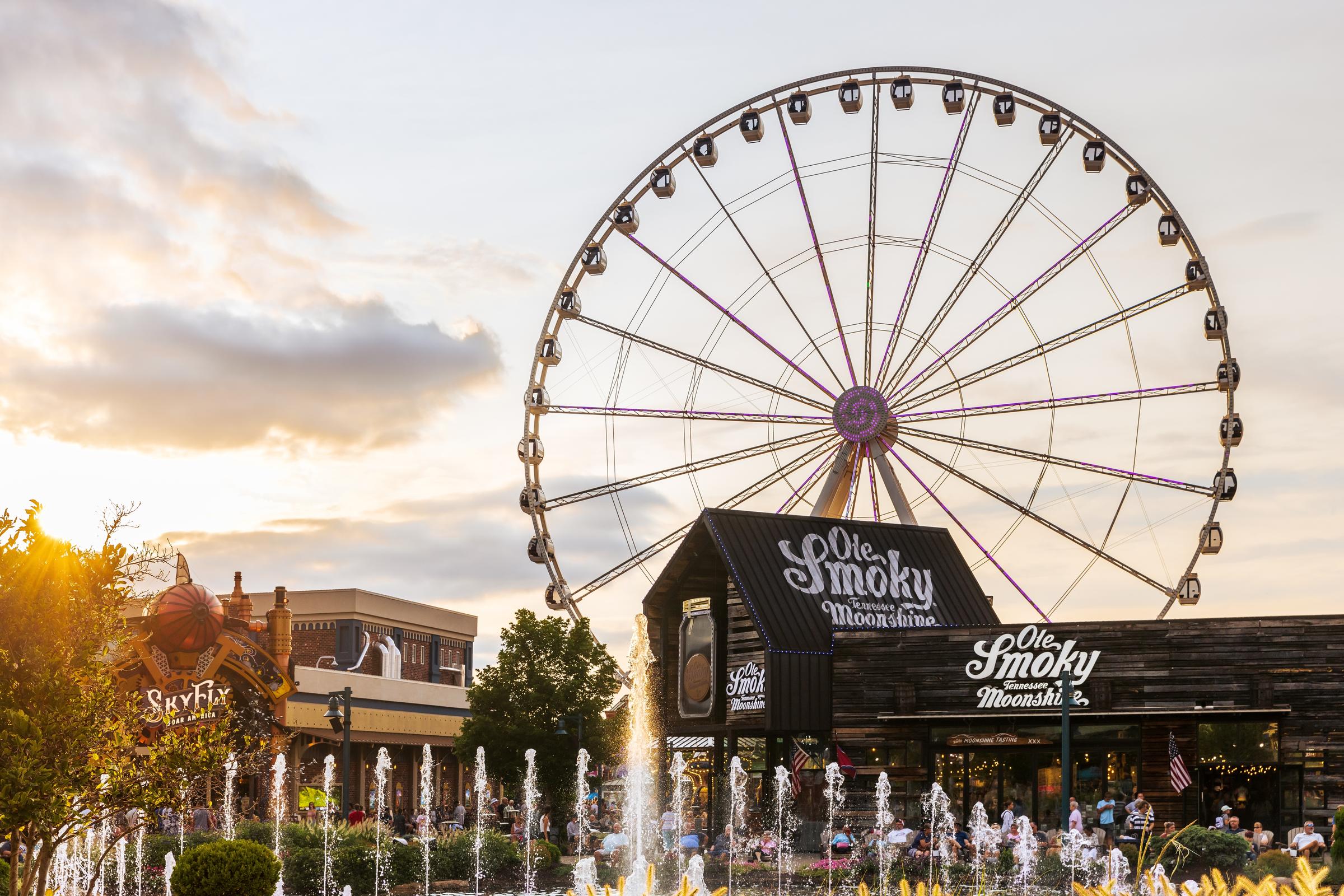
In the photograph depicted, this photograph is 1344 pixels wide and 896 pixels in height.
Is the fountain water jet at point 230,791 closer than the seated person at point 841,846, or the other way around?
the seated person at point 841,846

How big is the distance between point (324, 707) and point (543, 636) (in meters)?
9.42

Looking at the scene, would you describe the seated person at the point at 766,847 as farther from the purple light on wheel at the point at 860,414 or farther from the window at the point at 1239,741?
the purple light on wheel at the point at 860,414

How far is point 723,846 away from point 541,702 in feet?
63.0

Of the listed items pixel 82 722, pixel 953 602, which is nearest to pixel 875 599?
pixel 953 602

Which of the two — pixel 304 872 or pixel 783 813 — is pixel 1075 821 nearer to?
pixel 783 813

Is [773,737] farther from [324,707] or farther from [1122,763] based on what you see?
[324,707]

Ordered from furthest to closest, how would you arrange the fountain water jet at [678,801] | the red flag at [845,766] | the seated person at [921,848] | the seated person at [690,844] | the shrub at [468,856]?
the red flag at [845,766], the seated person at [690,844], the fountain water jet at [678,801], the shrub at [468,856], the seated person at [921,848]

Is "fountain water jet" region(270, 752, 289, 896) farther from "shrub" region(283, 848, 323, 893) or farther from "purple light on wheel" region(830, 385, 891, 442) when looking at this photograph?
"purple light on wheel" region(830, 385, 891, 442)

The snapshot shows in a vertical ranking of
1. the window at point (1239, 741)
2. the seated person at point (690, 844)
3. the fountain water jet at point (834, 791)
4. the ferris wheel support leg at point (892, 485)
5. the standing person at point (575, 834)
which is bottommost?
the standing person at point (575, 834)

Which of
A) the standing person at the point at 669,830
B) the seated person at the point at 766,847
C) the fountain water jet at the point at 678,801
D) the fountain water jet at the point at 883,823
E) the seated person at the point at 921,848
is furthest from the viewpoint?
the standing person at the point at 669,830

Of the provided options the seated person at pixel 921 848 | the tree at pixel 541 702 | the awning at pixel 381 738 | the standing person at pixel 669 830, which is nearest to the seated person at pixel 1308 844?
the seated person at pixel 921 848

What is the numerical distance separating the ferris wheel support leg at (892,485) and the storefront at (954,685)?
0.40m

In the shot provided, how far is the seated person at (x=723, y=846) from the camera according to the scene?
2977 centimetres

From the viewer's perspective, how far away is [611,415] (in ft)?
131
